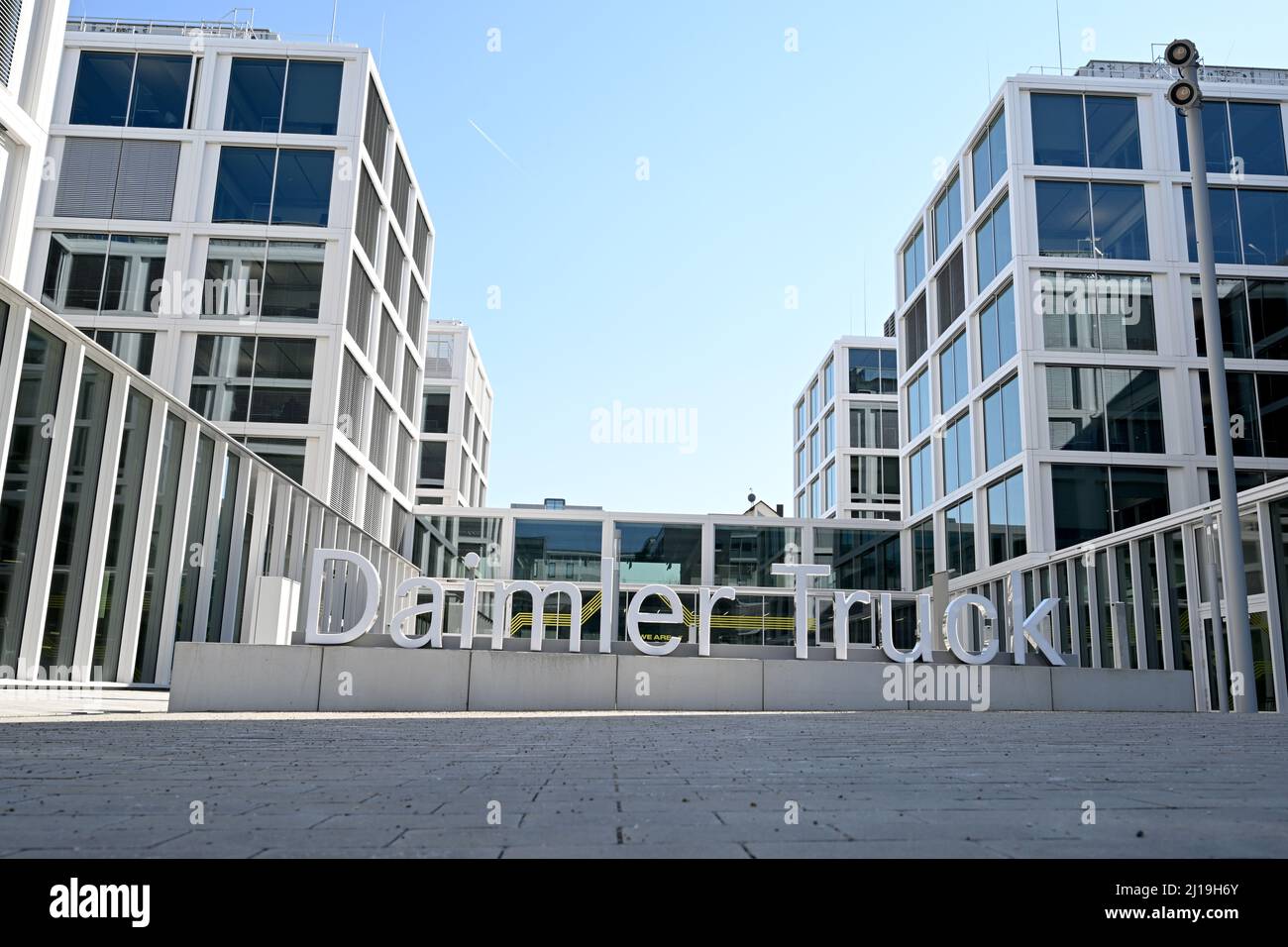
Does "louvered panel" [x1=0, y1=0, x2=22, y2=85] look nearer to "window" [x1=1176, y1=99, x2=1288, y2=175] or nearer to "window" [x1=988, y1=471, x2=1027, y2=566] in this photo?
"window" [x1=988, y1=471, x2=1027, y2=566]

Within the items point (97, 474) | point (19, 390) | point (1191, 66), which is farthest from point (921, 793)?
point (1191, 66)

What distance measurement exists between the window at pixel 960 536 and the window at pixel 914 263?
1184 centimetres

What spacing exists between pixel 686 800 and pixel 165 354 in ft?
108

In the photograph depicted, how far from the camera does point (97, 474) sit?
16859 millimetres

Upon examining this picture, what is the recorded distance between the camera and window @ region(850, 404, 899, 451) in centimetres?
6506

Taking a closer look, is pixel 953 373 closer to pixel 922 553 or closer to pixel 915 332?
pixel 915 332

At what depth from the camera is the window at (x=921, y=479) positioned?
42.3m

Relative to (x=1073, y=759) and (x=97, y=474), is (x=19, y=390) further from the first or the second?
(x=1073, y=759)

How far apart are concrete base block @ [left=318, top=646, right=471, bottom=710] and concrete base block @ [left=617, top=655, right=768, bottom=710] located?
2.61m

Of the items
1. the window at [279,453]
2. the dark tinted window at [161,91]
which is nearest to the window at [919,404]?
the window at [279,453]

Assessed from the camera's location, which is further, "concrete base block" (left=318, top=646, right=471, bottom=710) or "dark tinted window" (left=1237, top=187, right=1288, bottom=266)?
"dark tinted window" (left=1237, top=187, right=1288, bottom=266)

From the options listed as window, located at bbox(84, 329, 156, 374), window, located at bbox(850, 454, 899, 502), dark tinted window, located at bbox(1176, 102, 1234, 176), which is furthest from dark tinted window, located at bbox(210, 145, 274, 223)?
window, located at bbox(850, 454, 899, 502)

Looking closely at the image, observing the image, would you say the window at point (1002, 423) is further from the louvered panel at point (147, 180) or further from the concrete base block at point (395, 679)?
the louvered panel at point (147, 180)

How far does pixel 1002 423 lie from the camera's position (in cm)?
3569
